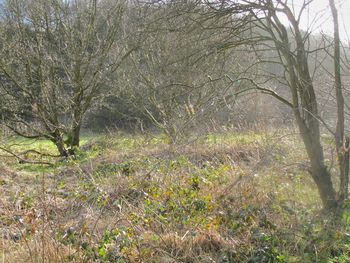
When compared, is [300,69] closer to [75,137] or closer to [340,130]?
[340,130]

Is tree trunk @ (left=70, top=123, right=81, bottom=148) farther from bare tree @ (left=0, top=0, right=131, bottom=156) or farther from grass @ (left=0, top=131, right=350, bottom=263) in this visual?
grass @ (left=0, top=131, right=350, bottom=263)

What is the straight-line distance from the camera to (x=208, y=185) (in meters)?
5.95

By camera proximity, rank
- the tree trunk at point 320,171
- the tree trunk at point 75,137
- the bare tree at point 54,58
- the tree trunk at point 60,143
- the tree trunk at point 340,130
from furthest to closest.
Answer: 1. the tree trunk at point 75,137
2. the tree trunk at point 60,143
3. the bare tree at point 54,58
4. the tree trunk at point 320,171
5. the tree trunk at point 340,130

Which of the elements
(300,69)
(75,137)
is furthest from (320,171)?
(75,137)

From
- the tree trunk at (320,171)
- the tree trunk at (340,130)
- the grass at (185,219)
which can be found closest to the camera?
the grass at (185,219)

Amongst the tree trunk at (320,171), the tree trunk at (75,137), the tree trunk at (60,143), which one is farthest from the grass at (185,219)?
the tree trunk at (75,137)

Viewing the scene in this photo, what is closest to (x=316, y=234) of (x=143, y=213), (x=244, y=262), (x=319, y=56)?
(x=244, y=262)

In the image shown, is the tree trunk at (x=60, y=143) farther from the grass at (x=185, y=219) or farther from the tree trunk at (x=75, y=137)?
the grass at (x=185, y=219)

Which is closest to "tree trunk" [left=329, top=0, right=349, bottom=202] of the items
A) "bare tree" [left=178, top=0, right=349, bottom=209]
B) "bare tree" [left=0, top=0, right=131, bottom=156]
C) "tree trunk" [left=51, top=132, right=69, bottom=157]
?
"bare tree" [left=178, top=0, right=349, bottom=209]

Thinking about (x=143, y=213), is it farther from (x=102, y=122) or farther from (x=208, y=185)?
(x=102, y=122)

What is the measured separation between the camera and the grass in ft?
12.0

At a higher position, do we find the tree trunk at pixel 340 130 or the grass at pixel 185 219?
the tree trunk at pixel 340 130

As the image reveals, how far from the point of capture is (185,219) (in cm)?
437

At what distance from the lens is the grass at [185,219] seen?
3650 mm
